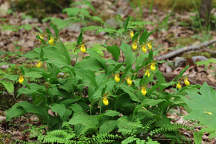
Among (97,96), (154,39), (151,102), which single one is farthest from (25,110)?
(154,39)

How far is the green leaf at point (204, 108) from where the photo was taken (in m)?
1.39

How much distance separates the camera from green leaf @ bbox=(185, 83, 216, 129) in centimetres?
139

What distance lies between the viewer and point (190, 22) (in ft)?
18.2

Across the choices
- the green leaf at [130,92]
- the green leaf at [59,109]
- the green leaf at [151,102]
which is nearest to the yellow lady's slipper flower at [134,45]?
the green leaf at [130,92]

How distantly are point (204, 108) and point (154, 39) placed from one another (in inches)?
145

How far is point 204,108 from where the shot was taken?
147 centimetres

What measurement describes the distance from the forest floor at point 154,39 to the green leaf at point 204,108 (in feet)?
3.10

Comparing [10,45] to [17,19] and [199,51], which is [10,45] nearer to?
[17,19]

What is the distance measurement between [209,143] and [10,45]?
402 cm

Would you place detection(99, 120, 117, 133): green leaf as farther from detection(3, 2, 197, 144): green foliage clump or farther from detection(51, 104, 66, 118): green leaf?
detection(51, 104, 66, 118): green leaf

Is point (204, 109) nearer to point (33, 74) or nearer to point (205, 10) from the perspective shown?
point (33, 74)

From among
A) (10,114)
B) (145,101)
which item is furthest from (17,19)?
(145,101)

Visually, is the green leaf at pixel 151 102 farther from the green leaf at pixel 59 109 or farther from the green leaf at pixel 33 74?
the green leaf at pixel 33 74

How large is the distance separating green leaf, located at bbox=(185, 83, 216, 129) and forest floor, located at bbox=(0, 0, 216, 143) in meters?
0.95
